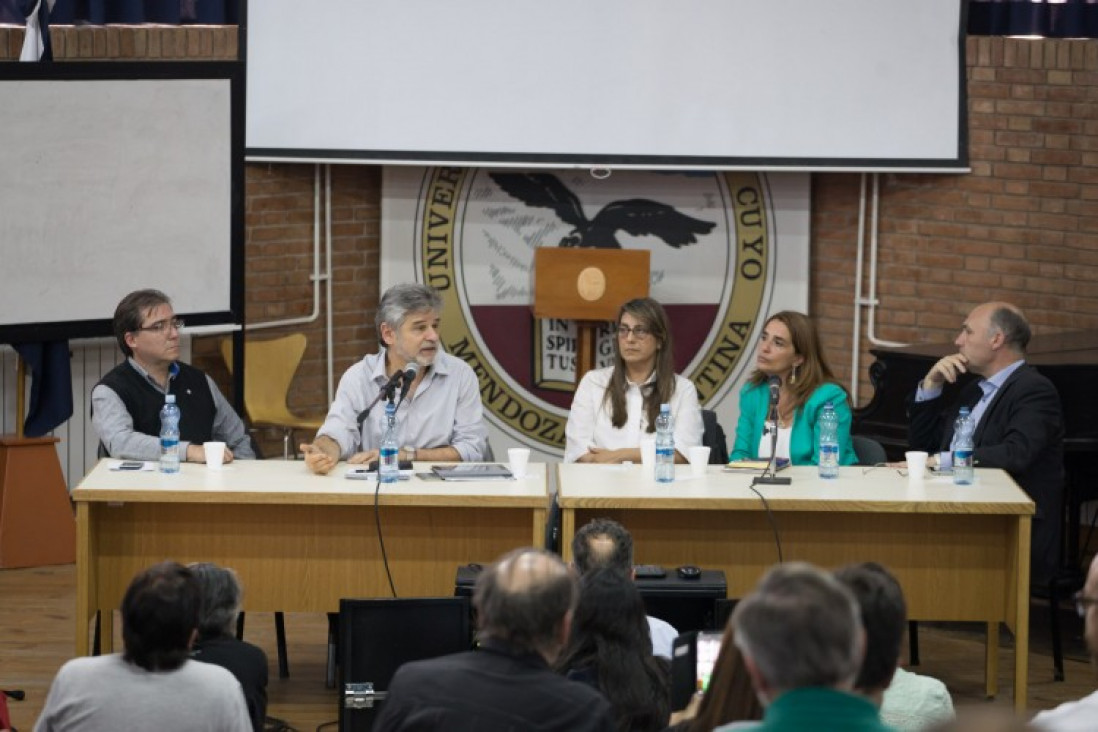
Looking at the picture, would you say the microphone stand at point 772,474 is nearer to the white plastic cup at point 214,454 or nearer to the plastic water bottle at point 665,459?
the plastic water bottle at point 665,459

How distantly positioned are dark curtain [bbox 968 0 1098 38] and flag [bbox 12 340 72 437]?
4200mm

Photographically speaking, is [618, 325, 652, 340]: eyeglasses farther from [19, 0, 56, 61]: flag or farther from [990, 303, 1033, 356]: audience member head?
[19, 0, 56, 61]: flag

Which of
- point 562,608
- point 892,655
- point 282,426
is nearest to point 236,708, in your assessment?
point 562,608

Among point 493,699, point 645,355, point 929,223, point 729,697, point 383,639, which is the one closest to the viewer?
point 729,697

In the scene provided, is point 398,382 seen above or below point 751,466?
above

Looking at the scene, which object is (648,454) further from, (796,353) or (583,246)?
(583,246)

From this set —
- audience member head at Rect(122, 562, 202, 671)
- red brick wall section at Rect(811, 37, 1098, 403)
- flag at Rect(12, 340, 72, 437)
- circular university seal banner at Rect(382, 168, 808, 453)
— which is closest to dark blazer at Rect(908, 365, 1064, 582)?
red brick wall section at Rect(811, 37, 1098, 403)

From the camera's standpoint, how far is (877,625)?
2609 millimetres

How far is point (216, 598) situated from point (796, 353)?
250 cm

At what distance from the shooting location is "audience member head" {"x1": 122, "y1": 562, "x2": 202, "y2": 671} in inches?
123

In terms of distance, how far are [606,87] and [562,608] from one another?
15.9 ft

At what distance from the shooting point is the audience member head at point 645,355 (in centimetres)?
563

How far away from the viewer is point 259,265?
7664mm

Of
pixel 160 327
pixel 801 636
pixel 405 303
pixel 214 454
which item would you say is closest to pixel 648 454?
pixel 405 303
